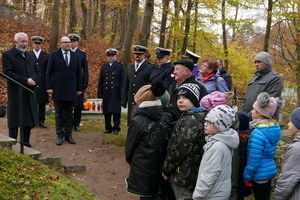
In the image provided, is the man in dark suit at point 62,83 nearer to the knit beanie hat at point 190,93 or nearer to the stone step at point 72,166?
the stone step at point 72,166

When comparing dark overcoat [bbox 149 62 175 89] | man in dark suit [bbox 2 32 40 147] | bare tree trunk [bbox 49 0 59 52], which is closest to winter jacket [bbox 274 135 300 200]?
dark overcoat [bbox 149 62 175 89]

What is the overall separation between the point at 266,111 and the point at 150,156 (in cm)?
152

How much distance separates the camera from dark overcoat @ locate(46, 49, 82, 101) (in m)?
7.10

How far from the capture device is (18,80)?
5.97m

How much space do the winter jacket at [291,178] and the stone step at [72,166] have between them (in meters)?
3.64

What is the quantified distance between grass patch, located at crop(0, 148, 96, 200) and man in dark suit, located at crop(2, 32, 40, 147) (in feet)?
4.09

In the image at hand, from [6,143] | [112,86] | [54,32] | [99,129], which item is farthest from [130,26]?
A: [6,143]

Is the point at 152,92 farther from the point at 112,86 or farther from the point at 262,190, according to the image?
the point at 112,86

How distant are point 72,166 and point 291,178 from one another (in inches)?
150

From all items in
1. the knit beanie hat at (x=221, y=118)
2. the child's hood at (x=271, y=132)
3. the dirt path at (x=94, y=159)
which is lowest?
the dirt path at (x=94, y=159)

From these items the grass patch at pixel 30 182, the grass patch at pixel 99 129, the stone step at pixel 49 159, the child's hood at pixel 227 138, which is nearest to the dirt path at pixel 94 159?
the grass patch at pixel 99 129

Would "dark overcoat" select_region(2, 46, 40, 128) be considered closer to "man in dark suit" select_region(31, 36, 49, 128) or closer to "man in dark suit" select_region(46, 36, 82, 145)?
"man in dark suit" select_region(46, 36, 82, 145)

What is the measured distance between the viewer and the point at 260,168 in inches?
146

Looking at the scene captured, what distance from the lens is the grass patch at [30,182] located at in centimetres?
397
